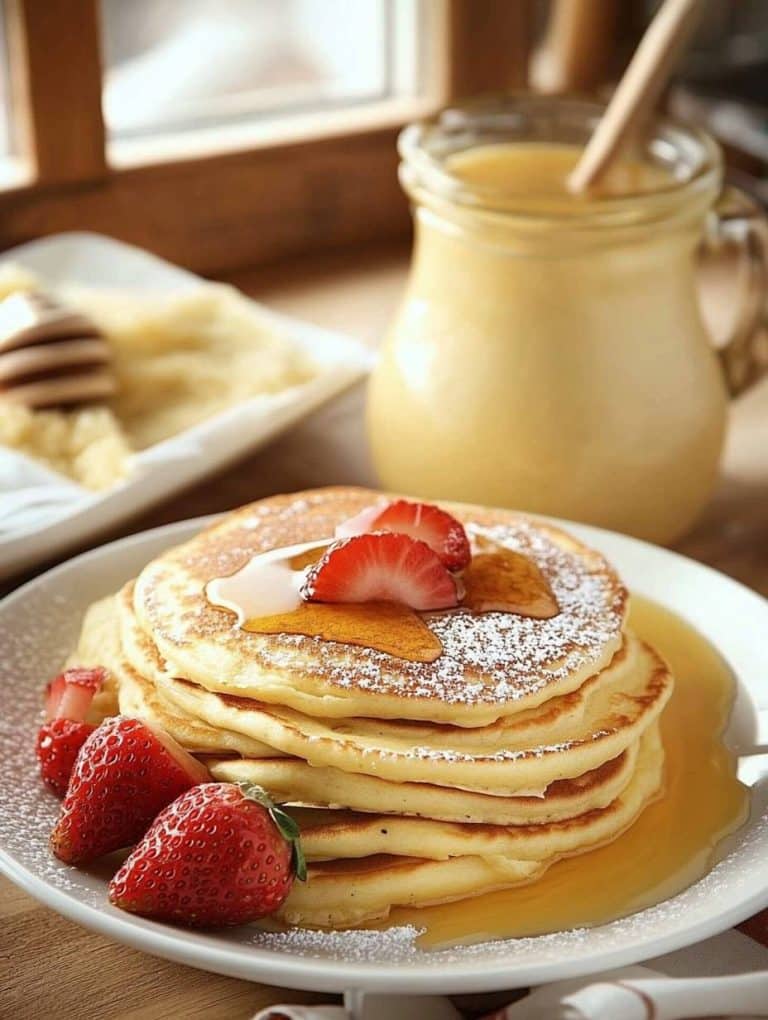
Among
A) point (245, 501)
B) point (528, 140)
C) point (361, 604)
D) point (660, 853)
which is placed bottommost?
point (245, 501)

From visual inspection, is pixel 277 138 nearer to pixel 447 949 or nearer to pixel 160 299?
pixel 160 299

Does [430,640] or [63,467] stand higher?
[430,640]

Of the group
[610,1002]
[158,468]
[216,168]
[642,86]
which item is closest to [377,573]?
[610,1002]

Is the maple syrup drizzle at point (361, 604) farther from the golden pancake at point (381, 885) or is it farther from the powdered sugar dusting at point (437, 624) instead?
the golden pancake at point (381, 885)

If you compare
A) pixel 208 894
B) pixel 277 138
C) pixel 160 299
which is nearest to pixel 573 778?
pixel 208 894

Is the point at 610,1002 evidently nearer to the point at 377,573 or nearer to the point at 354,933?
the point at 354,933

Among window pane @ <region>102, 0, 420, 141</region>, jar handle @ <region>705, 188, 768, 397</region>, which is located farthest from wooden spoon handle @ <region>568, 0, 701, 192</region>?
window pane @ <region>102, 0, 420, 141</region>
